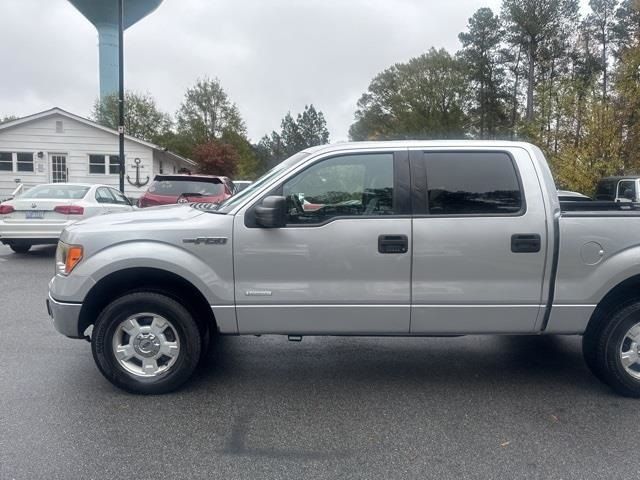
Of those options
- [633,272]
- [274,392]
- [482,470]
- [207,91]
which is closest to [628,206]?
[633,272]

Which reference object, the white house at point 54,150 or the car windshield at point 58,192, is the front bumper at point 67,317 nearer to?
the car windshield at point 58,192

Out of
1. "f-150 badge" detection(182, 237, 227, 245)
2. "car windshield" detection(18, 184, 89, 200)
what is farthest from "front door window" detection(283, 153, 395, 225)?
"car windshield" detection(18, 184, 89, 200)

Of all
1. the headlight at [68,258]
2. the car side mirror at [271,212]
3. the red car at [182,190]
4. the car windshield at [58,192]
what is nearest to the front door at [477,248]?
the car side mirror at [271,212]

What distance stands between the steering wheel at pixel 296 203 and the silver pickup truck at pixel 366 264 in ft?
0.06

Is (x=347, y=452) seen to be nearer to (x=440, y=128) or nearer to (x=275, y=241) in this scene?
(x=275, y=241)

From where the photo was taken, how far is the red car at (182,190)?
10789 millimetres

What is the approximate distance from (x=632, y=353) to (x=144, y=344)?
148 inches

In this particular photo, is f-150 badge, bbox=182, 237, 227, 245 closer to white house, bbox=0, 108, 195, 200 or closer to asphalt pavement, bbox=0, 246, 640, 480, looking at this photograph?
asphalt pavement, bbox=0, 246, 640, 480

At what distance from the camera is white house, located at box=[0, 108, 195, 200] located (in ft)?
81.0

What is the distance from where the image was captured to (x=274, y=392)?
4223 mm

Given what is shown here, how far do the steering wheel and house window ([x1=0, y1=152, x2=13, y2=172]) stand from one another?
2542 cm

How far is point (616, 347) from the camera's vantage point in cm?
407

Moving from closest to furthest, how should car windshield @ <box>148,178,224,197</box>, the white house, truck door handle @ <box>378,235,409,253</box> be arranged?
truck door handle @ <box>378,235,409,253</box> < car windshield @ <box>148,178,224,197</box> < the white house

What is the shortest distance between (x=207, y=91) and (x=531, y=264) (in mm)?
46083
